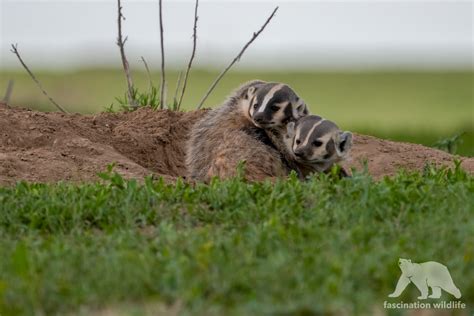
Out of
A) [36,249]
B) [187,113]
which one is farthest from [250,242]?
[187,113]

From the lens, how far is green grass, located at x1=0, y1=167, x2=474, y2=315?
3.71m

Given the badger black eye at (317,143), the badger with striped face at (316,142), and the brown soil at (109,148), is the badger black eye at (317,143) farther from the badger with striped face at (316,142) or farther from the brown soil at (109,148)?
the brown soil at (109,148)

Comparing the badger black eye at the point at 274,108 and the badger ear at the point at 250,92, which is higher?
the badger ear at the point at 250,92

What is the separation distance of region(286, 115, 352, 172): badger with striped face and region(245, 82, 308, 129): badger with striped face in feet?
0.46

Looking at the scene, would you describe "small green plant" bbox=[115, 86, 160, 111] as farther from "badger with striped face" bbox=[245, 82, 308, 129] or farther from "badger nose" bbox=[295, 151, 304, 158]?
"badger nose" bbox=[295, 151, 304, 158]

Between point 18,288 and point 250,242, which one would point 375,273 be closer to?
point 250,242

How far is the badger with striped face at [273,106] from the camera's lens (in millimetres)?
6703

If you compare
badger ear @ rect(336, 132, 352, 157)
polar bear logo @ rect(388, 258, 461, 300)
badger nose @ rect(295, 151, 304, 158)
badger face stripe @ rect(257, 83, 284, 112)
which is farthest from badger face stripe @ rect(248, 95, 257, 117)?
polar bear logo @ rect(388, 258, 461, 300)

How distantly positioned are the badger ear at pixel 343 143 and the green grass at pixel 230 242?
0.89 metres

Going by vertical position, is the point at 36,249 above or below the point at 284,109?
below

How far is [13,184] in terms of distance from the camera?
603cm

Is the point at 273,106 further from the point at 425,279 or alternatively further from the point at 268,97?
the point at 425,279

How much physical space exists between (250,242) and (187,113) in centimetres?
424

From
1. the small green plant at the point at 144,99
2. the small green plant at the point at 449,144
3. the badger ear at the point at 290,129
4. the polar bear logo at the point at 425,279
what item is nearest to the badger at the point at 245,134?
the badger ear at the point at 290,129
